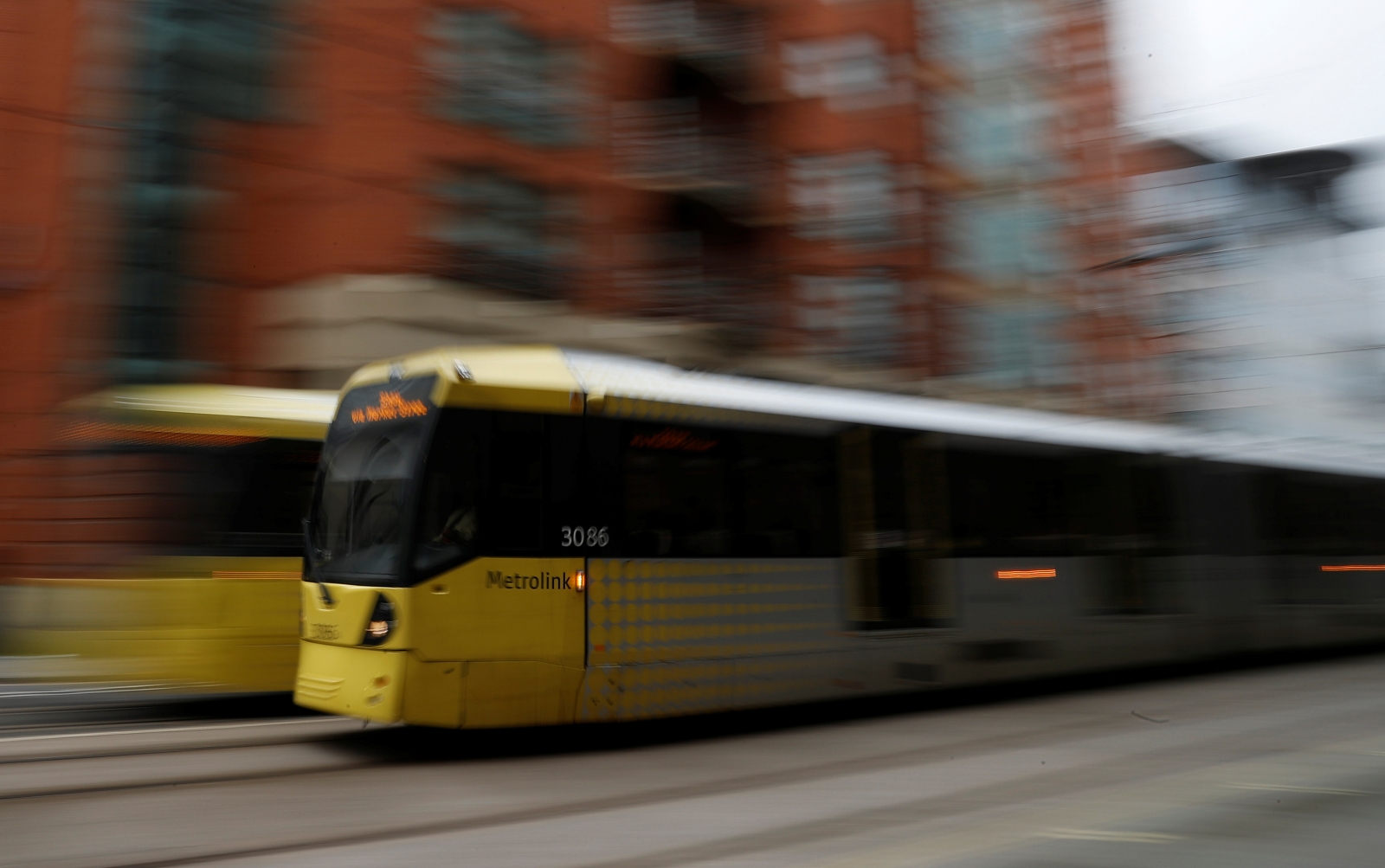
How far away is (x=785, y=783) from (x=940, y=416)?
5137 millimetres

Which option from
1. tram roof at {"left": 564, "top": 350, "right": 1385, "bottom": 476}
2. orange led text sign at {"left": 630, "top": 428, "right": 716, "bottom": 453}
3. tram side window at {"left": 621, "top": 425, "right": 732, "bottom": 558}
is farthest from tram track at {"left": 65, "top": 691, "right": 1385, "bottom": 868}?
tram roof at {"left": 564, "top": 350, "right": 1385, "bottom": 476}

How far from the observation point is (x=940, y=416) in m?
11.2

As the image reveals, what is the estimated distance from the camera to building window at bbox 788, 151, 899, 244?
24.7 metres

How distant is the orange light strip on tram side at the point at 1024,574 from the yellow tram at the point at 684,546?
2.0 inches

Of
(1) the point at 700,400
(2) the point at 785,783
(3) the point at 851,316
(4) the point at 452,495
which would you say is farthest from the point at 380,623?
(3) the point at 851,316

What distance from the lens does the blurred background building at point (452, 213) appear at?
55.6 ft

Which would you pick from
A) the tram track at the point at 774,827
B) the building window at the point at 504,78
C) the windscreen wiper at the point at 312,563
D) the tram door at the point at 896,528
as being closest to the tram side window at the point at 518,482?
the windscreen wiper at the point at 312,563

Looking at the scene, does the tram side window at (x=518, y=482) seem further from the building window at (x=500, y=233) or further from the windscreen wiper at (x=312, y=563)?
the building window at (x=500, y=233)

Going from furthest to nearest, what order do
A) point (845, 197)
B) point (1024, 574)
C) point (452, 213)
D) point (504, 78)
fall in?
point (845, 197) → point (504, 78) → point (452, 213) → point (1024, 574)

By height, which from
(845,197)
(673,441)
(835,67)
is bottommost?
(673,441)

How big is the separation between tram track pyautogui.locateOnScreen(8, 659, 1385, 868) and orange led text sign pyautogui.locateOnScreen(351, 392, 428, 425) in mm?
2236

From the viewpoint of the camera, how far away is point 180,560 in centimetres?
978

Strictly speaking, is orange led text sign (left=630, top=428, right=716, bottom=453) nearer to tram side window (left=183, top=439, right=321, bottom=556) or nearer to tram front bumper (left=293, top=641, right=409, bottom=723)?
tram front bumper (left=293, top=641, right=409, bottom=723)

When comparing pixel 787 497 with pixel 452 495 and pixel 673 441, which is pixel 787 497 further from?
pixel 452 495
